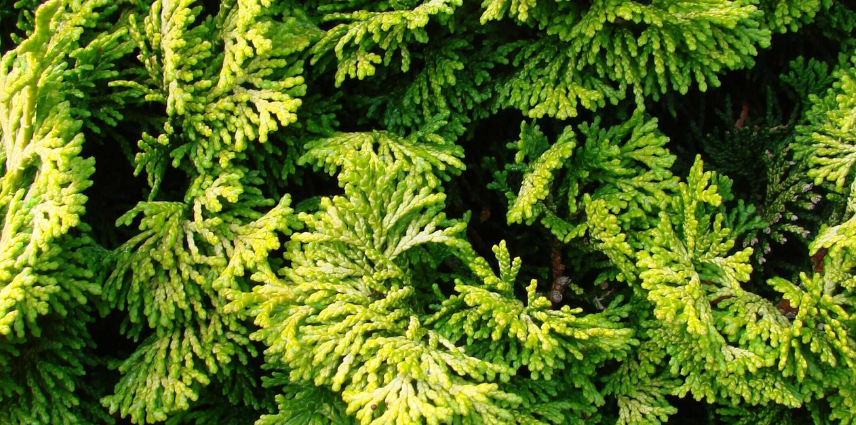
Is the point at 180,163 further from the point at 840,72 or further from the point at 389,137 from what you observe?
the point at 840,72

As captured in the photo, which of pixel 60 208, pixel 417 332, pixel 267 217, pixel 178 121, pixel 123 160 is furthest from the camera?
pixel 123 160

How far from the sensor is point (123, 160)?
3.33 metres

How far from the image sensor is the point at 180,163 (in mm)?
2953

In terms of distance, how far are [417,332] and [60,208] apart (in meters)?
1.43

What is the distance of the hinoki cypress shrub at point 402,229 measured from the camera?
2.46 meters

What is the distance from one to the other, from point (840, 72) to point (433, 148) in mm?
1974

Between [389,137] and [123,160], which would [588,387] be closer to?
[389,137]

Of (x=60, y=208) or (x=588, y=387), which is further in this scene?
(x=588, y=387)

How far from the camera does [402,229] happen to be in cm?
272

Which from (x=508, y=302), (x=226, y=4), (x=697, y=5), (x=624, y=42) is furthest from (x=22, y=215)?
(x=697, y=5)

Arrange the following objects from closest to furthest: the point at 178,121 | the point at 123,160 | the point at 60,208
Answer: the point at 60,208
the point at 178,121
the point at 123,160

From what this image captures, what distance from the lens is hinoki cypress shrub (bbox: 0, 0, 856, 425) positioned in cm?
246

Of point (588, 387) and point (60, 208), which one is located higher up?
point (60, 208)

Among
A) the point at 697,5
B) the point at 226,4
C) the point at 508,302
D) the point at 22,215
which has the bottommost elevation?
the point at 508,302
